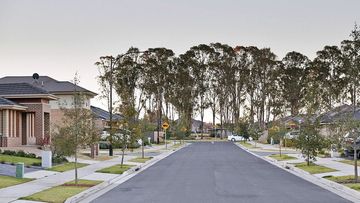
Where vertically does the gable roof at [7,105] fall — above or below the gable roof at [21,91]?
below

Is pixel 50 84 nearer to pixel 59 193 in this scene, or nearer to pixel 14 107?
pixel 14 107

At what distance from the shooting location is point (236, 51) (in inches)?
4277

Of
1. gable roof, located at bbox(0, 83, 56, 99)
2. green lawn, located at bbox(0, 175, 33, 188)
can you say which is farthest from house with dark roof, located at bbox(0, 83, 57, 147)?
green lawn, located at bbox(0, 175, 33, 188)

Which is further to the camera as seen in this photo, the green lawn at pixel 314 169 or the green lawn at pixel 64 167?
the green lawn at pixel 64 167

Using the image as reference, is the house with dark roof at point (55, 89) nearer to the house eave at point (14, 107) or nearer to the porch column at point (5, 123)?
the house eave at point (14, 107)

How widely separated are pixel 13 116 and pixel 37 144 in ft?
13.8

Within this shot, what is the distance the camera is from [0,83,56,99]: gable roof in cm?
4812

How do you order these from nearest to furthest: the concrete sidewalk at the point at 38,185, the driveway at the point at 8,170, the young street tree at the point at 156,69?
the concrete sidewalk at the point at 38,185 < the driveway at the point at 8,170 < the young street tree at the point at 156,69

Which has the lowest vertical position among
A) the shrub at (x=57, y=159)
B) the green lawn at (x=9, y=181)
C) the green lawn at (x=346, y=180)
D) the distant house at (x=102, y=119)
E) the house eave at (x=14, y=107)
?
the green lawn at (x=346, y=180)

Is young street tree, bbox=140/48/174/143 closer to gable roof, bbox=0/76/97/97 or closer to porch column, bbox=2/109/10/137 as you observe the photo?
gable roof, bbox=0/76/97/97

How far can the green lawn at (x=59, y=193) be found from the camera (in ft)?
61.5

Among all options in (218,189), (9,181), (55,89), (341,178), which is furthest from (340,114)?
(55,89)

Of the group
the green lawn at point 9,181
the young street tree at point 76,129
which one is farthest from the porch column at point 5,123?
the young street tree at point 76,129

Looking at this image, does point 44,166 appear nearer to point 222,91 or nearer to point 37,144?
point 37,144
